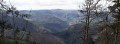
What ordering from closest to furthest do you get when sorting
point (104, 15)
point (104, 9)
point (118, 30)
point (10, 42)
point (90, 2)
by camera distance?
point (104, 15) < point (104, 9) < point (90, 2) < point (118, 30) < point (10, 42)

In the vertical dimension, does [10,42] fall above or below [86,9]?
below

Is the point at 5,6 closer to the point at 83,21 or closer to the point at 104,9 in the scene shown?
the point at 104,9

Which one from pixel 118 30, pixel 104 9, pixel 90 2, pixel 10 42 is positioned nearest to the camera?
pixel 104 9

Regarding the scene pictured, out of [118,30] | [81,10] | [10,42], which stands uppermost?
[81,10]

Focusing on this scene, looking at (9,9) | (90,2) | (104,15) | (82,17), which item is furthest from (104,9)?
(82,17)

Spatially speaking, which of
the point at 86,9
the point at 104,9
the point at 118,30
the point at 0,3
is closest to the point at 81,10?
the point at 86,9

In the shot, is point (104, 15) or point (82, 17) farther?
point (82, 17)

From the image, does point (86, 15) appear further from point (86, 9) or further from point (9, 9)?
point (9, 9)

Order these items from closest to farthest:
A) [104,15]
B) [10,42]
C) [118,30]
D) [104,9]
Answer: [104,15] → [104,9] → [118,30] → [10,42]

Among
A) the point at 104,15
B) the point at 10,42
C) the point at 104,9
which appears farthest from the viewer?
the point at 10,42
